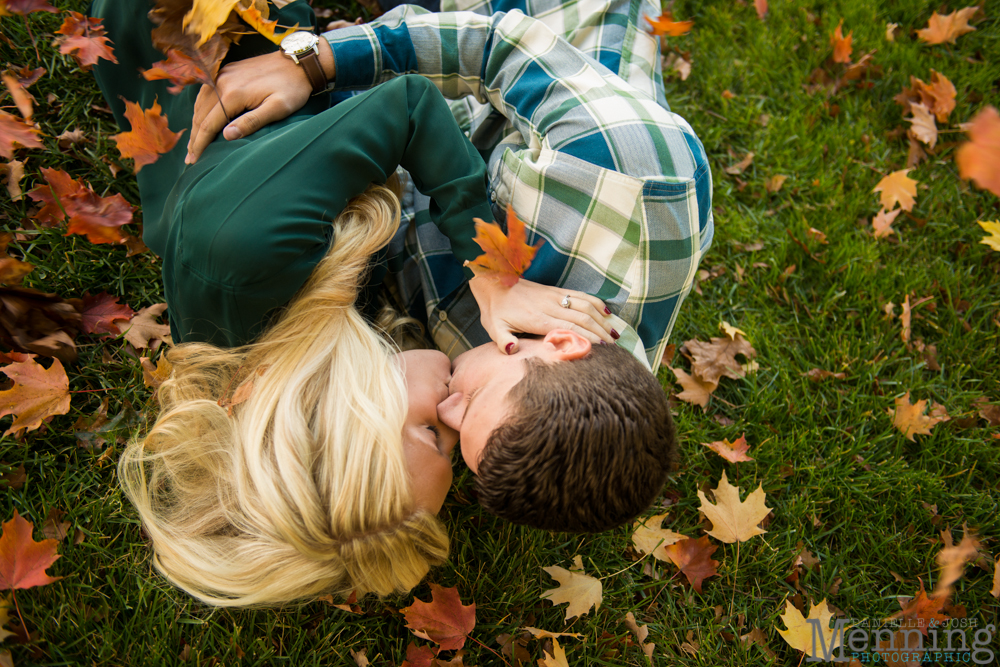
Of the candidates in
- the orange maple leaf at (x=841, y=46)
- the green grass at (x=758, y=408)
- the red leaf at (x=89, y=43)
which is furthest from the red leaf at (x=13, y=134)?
the orange maple leaf at (x=841, y=46)

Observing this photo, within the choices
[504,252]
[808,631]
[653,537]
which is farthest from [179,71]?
[808,631]

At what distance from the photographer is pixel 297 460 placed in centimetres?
192

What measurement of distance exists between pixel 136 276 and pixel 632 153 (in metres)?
2.23

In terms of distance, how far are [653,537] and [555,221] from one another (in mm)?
1446

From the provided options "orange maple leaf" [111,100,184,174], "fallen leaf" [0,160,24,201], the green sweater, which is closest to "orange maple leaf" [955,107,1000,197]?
the green sweater

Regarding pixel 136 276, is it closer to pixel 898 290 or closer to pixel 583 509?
pixel 583 509

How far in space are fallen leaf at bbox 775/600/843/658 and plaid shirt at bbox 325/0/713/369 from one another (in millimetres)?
1213

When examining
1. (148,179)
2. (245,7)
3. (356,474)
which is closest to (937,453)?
(356,474)

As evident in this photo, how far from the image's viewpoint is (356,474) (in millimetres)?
1872

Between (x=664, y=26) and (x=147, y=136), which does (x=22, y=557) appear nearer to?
(x=147, y=136)

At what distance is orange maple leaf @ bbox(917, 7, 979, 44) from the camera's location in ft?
12.1

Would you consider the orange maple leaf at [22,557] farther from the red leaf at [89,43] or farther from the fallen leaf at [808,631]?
the fallen leaf at [808,631]

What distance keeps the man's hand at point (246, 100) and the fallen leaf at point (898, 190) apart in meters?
3.09

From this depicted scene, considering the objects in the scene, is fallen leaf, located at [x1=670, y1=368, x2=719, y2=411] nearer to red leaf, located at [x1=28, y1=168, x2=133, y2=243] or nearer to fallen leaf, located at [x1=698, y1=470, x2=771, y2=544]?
fallen leaf, located at [x1=698, y1=470, x2=771, y2=544]
